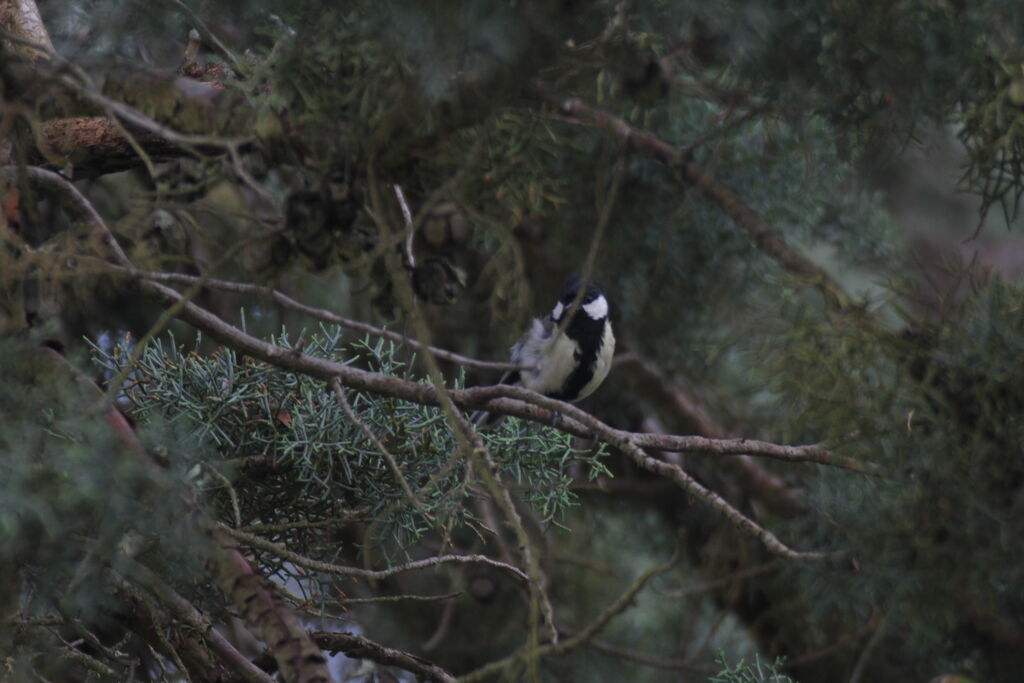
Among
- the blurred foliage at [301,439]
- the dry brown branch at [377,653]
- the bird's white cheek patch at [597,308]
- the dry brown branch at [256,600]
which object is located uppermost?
the dry brown branch at [256,600]

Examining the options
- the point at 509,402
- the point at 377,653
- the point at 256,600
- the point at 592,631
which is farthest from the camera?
the point at 377,653

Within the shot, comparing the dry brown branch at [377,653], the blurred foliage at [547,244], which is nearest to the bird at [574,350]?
the blurred foliage at [547,244]

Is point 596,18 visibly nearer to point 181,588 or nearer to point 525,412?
point 525,412

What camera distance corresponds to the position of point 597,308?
3.18 meters

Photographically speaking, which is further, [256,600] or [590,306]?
[590,306]

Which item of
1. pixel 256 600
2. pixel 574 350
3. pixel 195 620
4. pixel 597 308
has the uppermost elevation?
pixel 256 600

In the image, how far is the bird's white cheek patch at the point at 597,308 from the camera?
3150 mm

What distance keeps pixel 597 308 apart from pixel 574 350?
160 millimetres

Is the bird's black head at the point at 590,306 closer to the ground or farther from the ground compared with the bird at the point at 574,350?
farther from the ground

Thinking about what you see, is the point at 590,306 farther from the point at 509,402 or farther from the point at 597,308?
the point at 509,402

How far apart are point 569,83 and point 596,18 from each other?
105 millimetres

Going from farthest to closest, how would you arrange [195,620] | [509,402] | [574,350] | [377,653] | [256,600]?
1. [574,350]
2. [377,653]
3. [509,402]
4. [195,620]
5. [256,600]

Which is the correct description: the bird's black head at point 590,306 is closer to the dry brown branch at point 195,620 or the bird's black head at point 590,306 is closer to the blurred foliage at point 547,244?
the blurred foliage at point 547,244

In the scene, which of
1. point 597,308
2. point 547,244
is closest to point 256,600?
point 547,244
